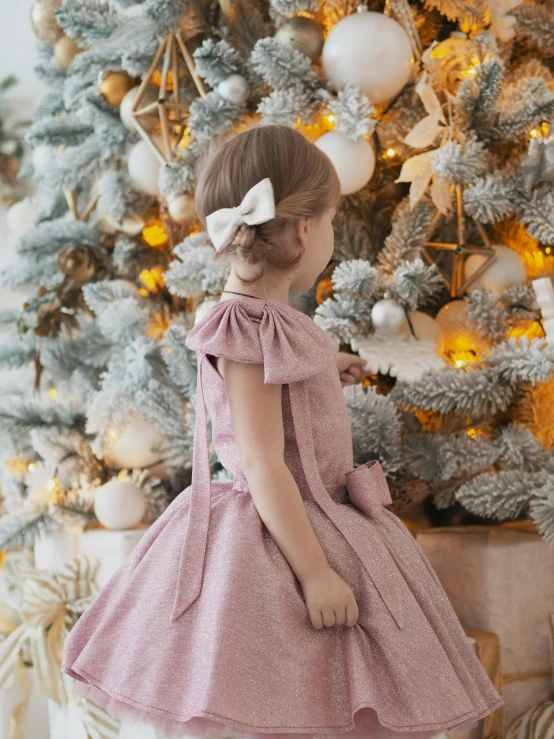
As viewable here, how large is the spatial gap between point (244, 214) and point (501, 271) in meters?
0.43

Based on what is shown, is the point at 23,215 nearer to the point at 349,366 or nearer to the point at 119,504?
the point at 119,504

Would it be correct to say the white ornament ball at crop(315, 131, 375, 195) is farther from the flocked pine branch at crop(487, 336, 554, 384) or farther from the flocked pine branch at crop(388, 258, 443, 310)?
the flocked pine branch at crop(487, 336, 554, 384)

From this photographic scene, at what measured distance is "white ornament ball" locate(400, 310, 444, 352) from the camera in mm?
936

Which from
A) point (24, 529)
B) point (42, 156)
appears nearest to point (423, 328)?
point (24, 529)

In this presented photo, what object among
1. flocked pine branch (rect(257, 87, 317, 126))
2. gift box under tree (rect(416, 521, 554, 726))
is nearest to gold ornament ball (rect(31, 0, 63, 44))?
flocked pine branch (rect(257, 87, 317, 126))

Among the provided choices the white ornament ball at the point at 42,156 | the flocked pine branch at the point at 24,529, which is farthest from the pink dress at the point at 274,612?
the white ornament ball at the point at 42,156

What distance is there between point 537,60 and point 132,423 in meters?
0.74

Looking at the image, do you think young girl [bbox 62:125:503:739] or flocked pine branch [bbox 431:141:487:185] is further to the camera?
flocked pine branch [bbox 431:141:487:185]

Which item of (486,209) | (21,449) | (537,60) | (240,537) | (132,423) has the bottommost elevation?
(21,449)

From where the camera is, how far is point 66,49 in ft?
3.99

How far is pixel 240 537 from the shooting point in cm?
66

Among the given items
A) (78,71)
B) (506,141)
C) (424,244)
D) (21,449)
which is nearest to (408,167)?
(424,244)

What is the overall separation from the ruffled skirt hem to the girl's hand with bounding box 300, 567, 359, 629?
69 mm

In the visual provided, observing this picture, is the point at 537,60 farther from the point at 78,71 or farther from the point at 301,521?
the point at 301,521
